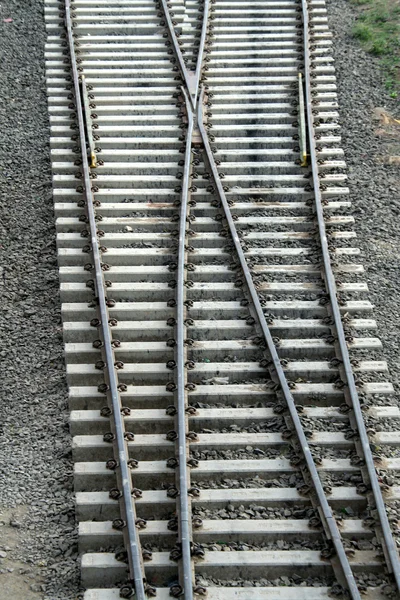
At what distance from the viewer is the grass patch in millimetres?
13281

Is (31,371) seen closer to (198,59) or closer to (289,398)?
(289,398)

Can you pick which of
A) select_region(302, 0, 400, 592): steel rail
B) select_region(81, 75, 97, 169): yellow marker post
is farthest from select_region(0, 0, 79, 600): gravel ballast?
select_region(302, 0, 400, 592): steel rail

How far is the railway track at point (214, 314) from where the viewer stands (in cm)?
695

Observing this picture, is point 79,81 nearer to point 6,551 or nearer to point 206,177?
point 206,177

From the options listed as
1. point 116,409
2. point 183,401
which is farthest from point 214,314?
point 116,409

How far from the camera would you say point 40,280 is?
378 inches

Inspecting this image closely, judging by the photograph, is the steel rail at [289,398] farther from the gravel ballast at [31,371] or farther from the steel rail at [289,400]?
the gravel ballast at [31,371]

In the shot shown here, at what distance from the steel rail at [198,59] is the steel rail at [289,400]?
916 millimetres

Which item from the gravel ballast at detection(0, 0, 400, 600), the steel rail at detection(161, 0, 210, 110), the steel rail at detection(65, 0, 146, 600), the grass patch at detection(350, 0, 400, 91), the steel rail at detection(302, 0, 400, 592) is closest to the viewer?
the steel rail at detection(65, 0, 146, 600)

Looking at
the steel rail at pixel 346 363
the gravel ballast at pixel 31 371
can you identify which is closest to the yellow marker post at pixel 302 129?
the steel rail at pixel 346 363

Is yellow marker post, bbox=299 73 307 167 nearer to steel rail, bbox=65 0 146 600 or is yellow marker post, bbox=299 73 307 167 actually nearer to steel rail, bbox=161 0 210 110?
steel rail, bbox=161 0 210 110

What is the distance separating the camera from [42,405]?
820 centimetres

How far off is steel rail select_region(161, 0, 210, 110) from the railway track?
0.04 metres

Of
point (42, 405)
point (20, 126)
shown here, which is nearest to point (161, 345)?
point (42, 405)
